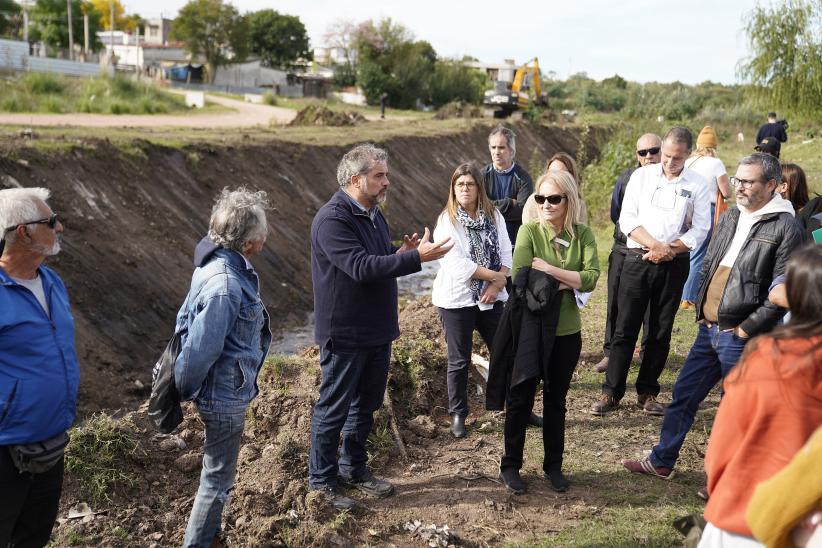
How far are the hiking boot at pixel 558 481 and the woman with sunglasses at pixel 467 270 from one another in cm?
104

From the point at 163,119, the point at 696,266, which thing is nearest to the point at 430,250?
the point at 696,266

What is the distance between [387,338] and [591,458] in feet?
6.34

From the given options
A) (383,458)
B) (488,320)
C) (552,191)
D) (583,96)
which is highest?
(583,96)

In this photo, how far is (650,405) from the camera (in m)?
6.18

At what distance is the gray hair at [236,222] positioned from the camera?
12.2 ft

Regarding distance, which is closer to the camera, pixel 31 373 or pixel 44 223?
pixel 31 373

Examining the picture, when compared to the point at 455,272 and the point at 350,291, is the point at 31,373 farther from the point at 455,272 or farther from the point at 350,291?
the point at 455,272

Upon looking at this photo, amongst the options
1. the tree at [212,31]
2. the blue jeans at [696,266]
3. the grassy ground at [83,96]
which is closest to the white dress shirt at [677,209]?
the blue jeans at [696,266]

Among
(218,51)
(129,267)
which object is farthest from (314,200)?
(218,51)

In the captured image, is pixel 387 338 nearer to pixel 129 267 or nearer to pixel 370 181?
pixel 370 181

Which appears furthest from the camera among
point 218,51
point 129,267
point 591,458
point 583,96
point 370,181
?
point 218,51

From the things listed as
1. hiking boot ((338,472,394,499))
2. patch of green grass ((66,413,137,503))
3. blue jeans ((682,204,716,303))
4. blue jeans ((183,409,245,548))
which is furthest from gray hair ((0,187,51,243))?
blue jeans ((682,204,716,303))

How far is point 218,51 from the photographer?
5434 centimetres

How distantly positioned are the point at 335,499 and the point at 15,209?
8.06ft
